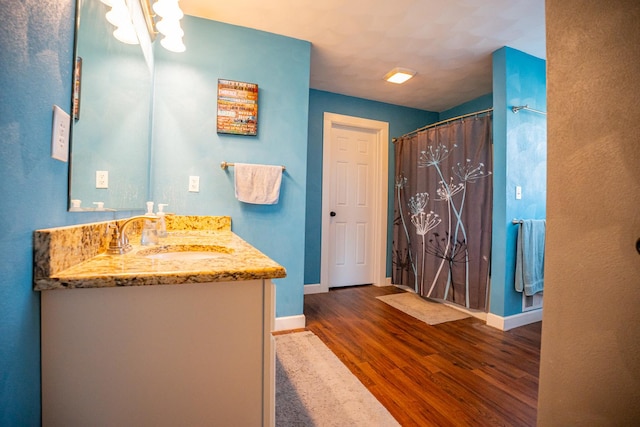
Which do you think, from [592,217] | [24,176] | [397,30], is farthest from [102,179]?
[397,30]

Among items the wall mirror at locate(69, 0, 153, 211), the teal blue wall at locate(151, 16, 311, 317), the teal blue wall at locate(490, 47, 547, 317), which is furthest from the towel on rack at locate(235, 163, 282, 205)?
the teal blue wall at locate(490, 47, 547, 317)

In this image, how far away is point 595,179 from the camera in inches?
27.0

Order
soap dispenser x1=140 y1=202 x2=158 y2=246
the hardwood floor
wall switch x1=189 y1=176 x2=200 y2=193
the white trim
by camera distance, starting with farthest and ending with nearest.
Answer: the white trim < wall switch x1=189 y1=176 x2=200 y2=193 < the hardwood floor < soap dispenser x1=140 y1=202 x2=158 y2=246

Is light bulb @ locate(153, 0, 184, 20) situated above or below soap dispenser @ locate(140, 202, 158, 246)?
above

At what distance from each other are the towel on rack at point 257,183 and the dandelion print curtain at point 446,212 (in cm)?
170

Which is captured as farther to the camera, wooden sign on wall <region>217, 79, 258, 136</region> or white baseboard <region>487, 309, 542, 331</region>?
white baseboard <region>487, 309, 542, 331</region>

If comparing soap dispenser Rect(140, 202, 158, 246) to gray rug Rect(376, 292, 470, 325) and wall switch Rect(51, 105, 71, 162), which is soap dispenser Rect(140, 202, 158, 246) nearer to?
wall switch Rect(51, 105, 71, 162)

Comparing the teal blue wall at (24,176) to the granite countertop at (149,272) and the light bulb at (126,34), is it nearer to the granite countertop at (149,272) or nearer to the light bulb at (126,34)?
the granite countertop at (149,272)


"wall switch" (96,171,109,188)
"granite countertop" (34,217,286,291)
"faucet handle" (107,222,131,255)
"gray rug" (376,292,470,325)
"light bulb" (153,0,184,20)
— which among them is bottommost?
"gray rug" (376,292,470,325)

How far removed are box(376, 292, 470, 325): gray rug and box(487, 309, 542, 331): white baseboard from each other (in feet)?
0.79

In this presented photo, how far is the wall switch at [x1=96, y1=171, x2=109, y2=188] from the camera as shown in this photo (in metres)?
0.93

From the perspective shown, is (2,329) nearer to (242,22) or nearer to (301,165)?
(301,165)

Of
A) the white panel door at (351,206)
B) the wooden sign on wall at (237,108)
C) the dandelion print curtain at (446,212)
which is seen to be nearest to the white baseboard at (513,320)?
the dandelion print curtain at (446,212)

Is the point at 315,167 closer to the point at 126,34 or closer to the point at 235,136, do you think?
the point at 235,136
